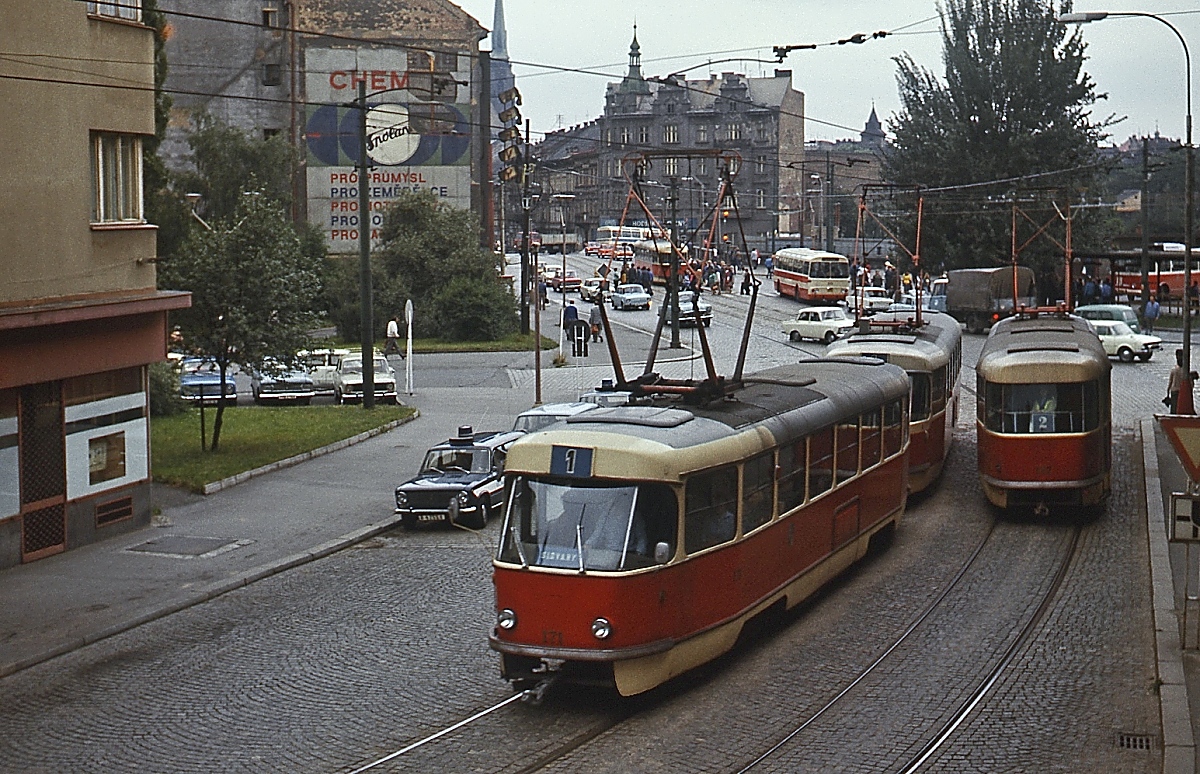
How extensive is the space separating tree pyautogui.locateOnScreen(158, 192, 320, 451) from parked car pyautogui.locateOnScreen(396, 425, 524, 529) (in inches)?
199

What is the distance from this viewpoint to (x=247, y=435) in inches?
1217

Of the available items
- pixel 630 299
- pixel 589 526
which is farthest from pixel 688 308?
pixel 589 526

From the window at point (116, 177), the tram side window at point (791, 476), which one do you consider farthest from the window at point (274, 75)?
the tram side window at point (791, 476)

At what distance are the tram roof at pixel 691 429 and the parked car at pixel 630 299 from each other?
165ft

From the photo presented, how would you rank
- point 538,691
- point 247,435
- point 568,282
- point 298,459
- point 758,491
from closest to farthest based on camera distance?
point 538,691
point 758,491
point 298,459
point 247,435
point 568,282

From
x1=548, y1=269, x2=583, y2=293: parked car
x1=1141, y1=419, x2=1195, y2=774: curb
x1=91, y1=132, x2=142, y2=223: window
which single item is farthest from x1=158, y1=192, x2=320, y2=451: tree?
x1=548, y1=269, x2=583, y2=293: parked car

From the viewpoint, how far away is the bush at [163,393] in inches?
1351

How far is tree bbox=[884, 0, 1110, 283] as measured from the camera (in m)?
66.4

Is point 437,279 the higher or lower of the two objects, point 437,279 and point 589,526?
the higher

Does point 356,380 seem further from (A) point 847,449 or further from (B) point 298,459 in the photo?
(A) point 847,449

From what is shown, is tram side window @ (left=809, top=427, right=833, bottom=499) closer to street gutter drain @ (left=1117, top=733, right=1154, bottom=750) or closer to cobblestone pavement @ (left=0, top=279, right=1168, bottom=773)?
cobblestone pavement @ (left=0, top=279, right=1168, bottom=773)

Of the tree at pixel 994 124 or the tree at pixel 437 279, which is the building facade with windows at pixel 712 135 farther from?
the tree at pixel 437 279

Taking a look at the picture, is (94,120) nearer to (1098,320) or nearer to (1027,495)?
(1027,495)

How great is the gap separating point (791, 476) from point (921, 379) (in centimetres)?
915
